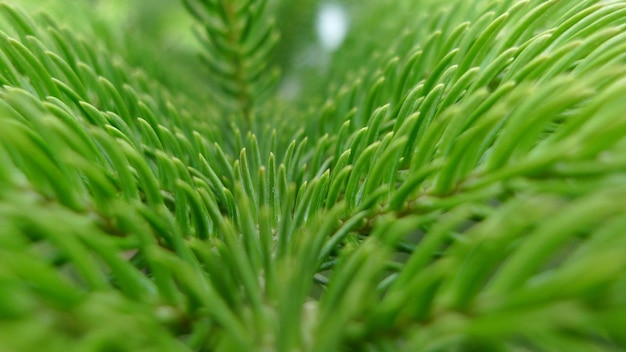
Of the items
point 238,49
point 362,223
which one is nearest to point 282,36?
point 238,49

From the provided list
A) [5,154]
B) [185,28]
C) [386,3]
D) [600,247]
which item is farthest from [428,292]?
[185,28]

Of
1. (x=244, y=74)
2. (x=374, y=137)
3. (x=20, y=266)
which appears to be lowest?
(x=20, y=266)

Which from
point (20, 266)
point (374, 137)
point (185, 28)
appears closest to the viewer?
point (20, 266)

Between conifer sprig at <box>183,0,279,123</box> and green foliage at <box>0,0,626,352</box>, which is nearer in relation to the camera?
green foliage at <box>0,0,626,352</box>

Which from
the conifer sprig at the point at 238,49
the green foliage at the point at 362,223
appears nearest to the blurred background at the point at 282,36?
the conifer sprig at the point at 238,49

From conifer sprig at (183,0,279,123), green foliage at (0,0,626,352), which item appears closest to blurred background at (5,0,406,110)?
conifer sprig at (183,0,279,123)

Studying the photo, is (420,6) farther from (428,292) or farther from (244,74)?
(428,292)

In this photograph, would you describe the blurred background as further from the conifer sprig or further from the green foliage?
the green foliage

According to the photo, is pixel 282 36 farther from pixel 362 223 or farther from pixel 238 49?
pixel 362 223

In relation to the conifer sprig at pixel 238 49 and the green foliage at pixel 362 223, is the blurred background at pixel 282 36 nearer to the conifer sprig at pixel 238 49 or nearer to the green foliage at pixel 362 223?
the conifer sprig at pixel 238 49
